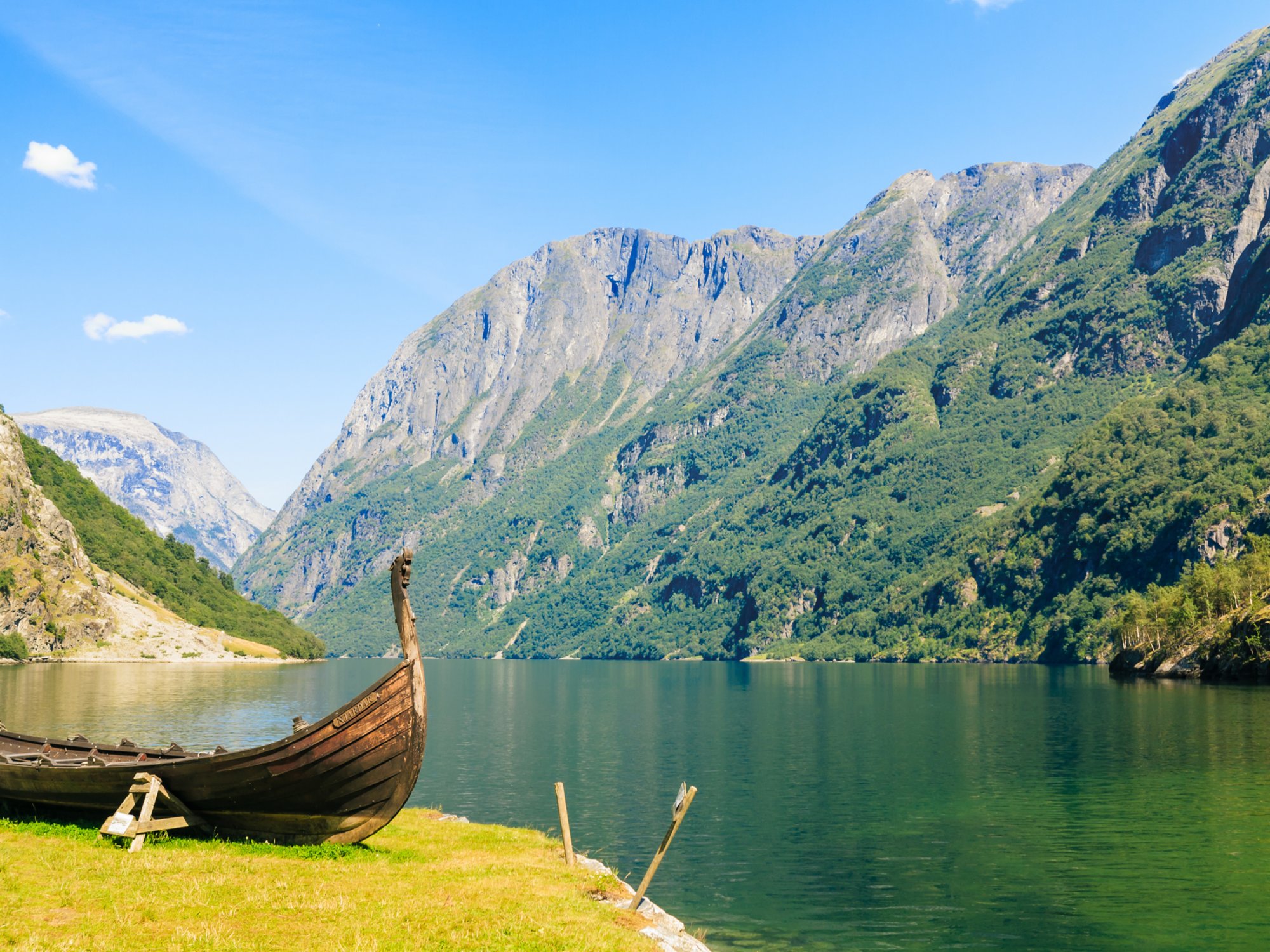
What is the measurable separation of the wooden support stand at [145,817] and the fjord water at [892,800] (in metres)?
15.8

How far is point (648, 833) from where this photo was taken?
48.2m

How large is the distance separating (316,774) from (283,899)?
17.0 feet

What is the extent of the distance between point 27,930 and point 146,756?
14422 millimetres

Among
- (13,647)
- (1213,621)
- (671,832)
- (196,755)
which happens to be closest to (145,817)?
(196,755)

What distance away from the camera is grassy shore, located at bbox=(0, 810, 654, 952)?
20.8m

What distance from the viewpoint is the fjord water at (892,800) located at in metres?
33.9

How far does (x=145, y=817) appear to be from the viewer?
27.9 m

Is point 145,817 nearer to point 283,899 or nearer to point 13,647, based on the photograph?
point 283,899

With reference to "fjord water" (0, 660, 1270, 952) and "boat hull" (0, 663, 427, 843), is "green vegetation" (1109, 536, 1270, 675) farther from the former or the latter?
"boat hull" (0, 663, 427, 843)

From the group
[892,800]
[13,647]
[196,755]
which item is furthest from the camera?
[13,647]

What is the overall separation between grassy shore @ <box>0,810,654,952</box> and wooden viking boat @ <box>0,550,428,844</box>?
0.81m

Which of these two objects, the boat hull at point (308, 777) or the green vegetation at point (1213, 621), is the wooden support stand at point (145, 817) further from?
the green vegetation at point (1213, 621)

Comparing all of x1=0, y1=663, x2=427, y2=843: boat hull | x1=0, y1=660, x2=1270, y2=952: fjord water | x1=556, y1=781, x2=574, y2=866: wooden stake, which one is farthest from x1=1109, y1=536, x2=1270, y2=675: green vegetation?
x1=0, y1=663, x2=427, y2=843: boat hull

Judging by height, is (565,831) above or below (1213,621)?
below
